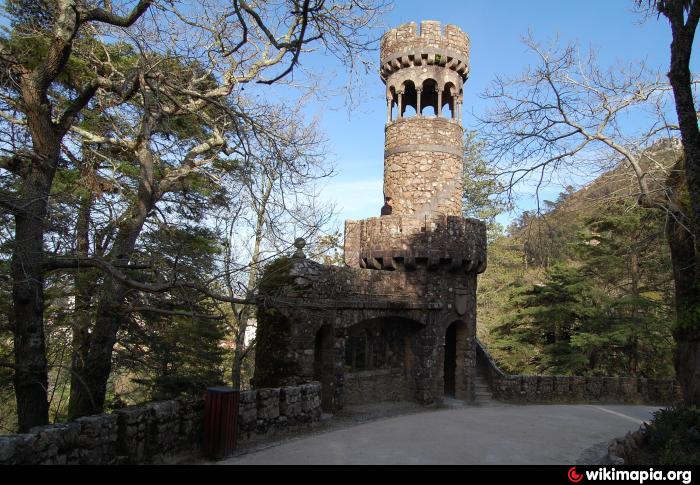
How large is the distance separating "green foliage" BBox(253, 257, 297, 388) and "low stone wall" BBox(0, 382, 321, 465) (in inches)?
89.0

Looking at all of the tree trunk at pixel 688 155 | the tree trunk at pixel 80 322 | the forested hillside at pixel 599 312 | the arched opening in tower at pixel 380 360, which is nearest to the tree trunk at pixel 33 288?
the tree trunk at pixel 80 322

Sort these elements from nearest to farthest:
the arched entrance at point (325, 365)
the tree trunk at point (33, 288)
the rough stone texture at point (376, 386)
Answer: the tree trunk at point (33, 288)
the arched entrance at point (325, 365)
the rough stone texture at point (376, 386)

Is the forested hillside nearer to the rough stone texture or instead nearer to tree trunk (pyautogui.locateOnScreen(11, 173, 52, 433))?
the rough stone texture

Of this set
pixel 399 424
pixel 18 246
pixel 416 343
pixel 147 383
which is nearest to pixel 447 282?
pixel 416 343

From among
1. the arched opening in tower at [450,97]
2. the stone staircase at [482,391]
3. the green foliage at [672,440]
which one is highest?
the arched opening in tower at [450,97]

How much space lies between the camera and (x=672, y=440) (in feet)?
23.8

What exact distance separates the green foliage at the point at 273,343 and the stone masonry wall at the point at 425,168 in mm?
6321

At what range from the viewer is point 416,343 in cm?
1531

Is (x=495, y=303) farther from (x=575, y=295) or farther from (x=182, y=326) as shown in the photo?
(x=182, y=326)

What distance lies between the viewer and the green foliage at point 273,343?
1145cm

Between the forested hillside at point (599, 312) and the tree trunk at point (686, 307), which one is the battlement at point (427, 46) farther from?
the tree trunk at point (686, 307)

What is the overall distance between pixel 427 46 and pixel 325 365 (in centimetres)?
1115
